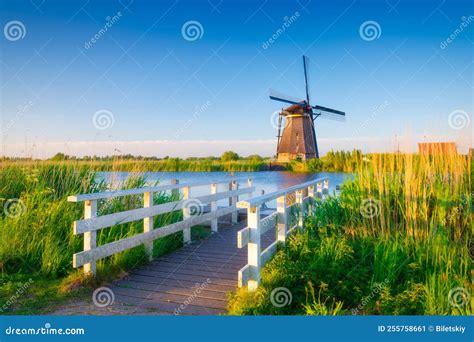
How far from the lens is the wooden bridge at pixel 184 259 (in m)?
4.00

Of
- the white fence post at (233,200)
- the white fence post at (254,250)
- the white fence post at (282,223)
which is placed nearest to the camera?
the white fence post at (254,250)

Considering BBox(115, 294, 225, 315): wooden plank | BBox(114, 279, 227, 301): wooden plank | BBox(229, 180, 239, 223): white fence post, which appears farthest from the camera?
BBox(229, 180, 239, 223): white fence post

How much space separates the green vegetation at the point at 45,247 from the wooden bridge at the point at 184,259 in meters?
0.18

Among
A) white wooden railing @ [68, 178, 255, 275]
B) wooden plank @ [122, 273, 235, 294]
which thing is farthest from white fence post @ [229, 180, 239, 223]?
wooden plank @ [122, 273, 235, 294]

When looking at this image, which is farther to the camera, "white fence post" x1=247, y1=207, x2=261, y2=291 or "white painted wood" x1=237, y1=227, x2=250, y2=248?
"white fence post" x1=247, y1=207, x2=261, y2=291

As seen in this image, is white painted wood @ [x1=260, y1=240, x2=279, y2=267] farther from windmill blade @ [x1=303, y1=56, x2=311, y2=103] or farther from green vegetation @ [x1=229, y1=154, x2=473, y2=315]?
windmill blade @ [x1=303, y1=56, x2=311, y2=103]

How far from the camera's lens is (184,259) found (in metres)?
5.70

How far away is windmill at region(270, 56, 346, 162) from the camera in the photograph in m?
33.5

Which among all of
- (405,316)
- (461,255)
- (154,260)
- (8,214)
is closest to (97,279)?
(154,260)

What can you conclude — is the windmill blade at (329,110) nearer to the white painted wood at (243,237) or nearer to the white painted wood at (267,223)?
the white painted wood at (267,223)

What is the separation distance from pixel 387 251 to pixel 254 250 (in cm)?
148

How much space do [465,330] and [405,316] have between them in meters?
0.48

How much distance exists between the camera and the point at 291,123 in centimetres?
3409

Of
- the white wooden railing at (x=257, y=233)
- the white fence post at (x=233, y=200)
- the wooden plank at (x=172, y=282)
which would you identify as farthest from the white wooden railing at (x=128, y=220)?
the white wooden railing at (x=257, y=233)
